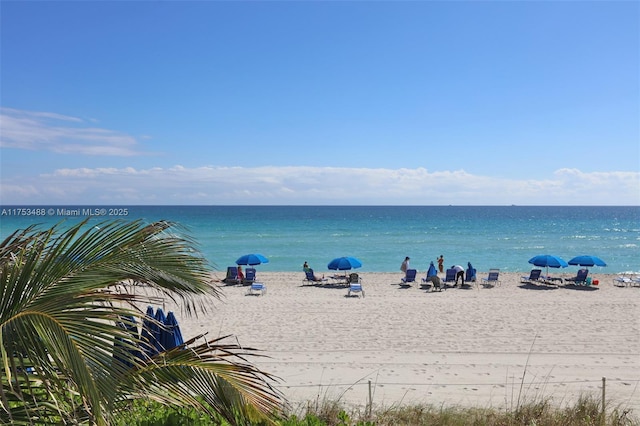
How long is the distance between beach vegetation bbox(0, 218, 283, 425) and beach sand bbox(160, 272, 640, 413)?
1.64m

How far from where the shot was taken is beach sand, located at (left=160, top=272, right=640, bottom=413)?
746 cm

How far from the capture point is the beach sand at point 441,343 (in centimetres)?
746

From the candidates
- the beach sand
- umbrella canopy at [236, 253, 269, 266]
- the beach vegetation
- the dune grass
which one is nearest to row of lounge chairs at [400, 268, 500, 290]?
the beach sand

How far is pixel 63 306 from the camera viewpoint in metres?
2.09

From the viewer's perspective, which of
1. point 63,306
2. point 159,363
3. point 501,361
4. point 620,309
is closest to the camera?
point 63,306

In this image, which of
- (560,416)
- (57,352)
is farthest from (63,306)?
(560,416)

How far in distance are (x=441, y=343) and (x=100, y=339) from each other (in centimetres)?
921

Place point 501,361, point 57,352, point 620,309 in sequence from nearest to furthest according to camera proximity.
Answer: point 57,352
point 501,361
point 620,309

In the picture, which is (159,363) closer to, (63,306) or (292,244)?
(63,306)

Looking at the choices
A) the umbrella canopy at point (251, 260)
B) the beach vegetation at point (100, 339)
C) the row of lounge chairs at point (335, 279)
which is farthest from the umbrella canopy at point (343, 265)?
the beach vegetation at point (100, 339)

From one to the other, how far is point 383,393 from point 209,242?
43.2 m

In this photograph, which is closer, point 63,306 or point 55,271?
point 63,306

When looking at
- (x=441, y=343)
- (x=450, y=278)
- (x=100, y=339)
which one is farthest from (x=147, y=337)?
(x=450, y=278)

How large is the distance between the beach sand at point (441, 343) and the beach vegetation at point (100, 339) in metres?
1.64
